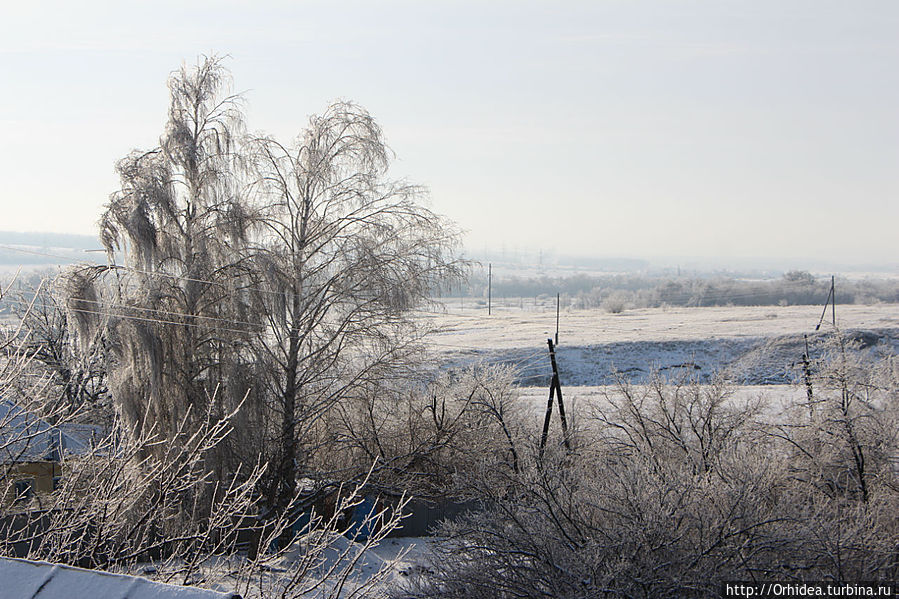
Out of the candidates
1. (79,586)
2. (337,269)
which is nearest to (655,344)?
(337,269)

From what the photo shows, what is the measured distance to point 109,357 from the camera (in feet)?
49.4

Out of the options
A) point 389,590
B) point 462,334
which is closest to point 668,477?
point 389,590

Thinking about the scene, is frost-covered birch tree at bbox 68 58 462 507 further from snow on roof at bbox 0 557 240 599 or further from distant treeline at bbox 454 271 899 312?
distant treeline at bbox 454 271 899 312

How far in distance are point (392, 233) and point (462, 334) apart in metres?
30.8

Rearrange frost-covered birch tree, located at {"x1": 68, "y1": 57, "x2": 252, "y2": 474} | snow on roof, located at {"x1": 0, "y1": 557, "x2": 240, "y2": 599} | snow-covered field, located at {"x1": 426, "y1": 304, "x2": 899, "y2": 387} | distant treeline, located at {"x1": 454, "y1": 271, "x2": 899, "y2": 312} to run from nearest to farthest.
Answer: snow on roof, located at {"x1": 0, "y1": 557, "x2": 240, "y2": 599} < frost-covered birch tree, located at {"x1": 68, "y1": 57, "x2": 252, "y2": 474} < snow-covered field, located at {"x1": 426, "y1": 304, "x2": 899, "y2": 387} < distant treeline, located at {"x1": 454, "y1": 271, "x2": 899, "y2": 312}

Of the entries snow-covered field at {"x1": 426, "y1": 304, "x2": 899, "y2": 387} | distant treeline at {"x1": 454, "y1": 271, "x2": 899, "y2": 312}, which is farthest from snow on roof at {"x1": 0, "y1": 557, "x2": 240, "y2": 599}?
distant treeline at {"x1": 454, "y1": 271, "x2": 899, "y2": 312}

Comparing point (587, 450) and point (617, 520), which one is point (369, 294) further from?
point (617, 520)

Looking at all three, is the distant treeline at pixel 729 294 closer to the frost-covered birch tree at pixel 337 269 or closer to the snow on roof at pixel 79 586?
the frost-covered birch tree at pixel 337 269

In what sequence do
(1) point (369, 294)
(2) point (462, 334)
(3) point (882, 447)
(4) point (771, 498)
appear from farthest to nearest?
(2) point (462, 334), (1) point (369, 294), (3) point (882, 447), (4) point (771, 498)

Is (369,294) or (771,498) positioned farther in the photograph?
(369,294)

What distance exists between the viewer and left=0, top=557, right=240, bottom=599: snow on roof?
4.05 metres

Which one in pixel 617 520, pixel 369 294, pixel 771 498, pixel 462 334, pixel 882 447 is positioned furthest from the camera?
pixel 462 334

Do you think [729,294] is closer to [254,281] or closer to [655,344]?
[655,344]

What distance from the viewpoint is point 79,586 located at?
4090 millimetres
